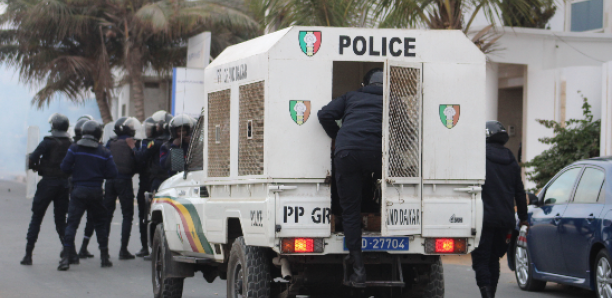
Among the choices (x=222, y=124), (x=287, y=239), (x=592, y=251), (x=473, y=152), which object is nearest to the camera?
(x=287, y=239)

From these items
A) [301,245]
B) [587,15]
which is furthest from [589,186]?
[587,15]

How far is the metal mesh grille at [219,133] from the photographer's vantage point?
23.1 feet

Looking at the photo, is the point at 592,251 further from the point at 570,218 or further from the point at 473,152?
the point at 473,152

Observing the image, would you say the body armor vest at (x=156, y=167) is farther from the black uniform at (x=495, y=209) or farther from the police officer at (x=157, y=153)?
the black uniform at (x=495, y=209)

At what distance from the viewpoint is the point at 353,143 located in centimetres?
617

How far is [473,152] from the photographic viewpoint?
649 cm

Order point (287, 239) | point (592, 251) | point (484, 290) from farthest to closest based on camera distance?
point (592, 251)
point (484, 290)
point (287, 239)

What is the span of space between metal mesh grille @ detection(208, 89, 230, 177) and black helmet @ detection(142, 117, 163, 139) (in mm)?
5639

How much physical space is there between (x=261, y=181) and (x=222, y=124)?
1083mm

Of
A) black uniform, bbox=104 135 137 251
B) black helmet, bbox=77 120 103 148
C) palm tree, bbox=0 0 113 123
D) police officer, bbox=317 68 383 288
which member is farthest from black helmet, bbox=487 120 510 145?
palm tree, bbox=0 0 113 123

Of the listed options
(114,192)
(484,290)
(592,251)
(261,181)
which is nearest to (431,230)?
(261,181)

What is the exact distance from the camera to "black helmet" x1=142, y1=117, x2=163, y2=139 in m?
12.9

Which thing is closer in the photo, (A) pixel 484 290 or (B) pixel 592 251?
(A) pixel 484 290

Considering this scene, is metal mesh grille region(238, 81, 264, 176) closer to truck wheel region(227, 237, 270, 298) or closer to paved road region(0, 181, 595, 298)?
truck wheel region(227, 237, 270, 298)
